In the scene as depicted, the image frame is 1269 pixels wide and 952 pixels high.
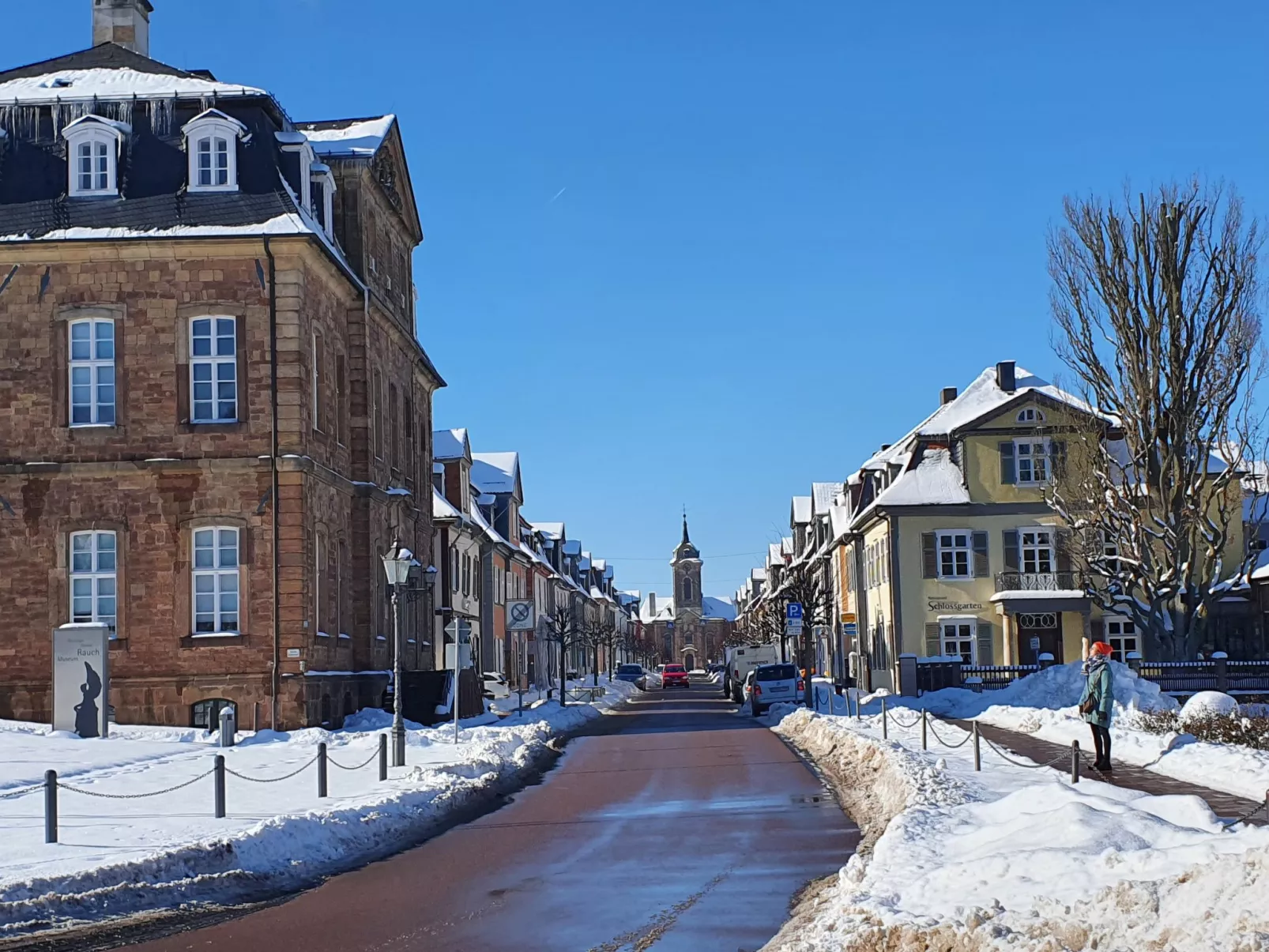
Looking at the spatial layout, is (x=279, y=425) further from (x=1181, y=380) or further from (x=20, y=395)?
(x=1181, y=380)

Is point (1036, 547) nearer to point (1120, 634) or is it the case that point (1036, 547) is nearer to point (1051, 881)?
point (1120, 634)

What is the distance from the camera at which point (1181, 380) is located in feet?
131

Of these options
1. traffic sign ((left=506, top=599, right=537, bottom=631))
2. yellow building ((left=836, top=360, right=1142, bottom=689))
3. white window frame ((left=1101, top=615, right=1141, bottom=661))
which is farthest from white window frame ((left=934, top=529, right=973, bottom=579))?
traffic sign ((left=506, top=599, right=537, bottom=631))

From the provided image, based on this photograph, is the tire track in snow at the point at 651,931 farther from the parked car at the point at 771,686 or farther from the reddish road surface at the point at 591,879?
the parked car at the point at 771,686

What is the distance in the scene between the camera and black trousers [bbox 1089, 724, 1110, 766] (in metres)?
20.6

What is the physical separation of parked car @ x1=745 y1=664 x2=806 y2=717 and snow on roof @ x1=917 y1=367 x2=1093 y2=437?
37.2 feet

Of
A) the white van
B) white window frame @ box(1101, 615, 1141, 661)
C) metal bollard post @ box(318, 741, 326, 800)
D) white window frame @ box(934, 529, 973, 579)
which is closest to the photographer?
metal bollard post @ box(318, 741, 326, 800)

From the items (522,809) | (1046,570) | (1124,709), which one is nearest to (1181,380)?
(1124,709)

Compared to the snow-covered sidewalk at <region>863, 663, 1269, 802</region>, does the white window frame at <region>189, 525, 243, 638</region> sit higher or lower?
higher

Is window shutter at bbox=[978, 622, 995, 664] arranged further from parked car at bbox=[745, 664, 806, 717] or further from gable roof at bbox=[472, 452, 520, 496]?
gable roof at bbox=[472, 452, 520, 496]

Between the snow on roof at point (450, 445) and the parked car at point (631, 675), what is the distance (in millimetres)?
43104

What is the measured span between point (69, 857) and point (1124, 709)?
2370 cm

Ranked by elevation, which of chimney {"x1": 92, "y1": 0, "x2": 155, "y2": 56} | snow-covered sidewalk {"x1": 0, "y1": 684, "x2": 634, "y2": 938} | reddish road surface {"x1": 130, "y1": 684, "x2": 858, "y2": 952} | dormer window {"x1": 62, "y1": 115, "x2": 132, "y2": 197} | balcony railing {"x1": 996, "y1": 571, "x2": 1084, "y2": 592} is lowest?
reddish road surface {"x1": 130, "y1": 684, "x2": 858, "y2": 952}

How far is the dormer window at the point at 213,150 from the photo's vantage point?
32.2m
